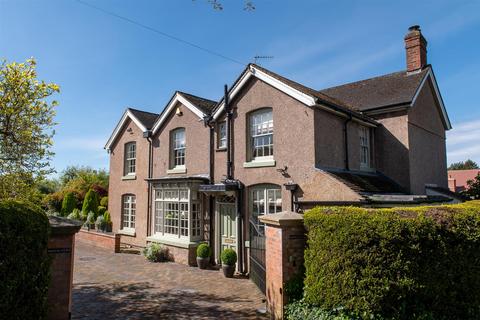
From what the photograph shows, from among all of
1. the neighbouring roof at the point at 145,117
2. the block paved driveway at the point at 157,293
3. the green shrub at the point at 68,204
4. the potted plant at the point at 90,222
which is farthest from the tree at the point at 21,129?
the green shrub at the point at 68,204

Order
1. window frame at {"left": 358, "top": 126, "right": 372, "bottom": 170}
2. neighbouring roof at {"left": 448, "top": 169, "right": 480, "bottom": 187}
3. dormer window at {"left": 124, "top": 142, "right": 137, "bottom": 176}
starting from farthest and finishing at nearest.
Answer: neighbouring roof at {"left": 448, "top": 169, "right": 480, "bottom": 187}
dormer window at {"left": 124, "top": 142, "right": 137, "bottom": 176}
window frame at {"left": 358, "top": 126, "right": 372, "bottom": 170}

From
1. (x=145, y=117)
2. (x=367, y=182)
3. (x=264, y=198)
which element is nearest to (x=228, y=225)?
(x=264, y=198)

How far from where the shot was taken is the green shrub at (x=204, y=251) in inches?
556

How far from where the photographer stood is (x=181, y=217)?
15.9 m

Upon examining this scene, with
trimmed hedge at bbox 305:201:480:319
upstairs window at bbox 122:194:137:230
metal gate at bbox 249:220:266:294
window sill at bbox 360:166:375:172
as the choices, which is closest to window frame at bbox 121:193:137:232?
upstairs window at bbox 122:194:137:230

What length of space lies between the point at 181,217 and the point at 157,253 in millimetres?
1956

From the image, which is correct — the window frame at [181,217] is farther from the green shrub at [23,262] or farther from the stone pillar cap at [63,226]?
the green shrub at [23,262]

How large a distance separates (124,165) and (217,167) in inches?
329

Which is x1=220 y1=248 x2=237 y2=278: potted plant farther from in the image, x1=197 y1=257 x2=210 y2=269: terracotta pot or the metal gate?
x1=197 y1=257 x2=210 y2=269: terracotta pot

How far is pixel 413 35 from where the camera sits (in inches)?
714

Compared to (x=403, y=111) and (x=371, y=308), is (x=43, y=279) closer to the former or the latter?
(x=371, y=308)

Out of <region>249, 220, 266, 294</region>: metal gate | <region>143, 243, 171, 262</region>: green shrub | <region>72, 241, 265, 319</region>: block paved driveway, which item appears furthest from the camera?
<region>143, 243, 171, 262</region>: green shrub

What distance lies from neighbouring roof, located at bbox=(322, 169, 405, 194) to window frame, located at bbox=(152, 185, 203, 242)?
639 cm

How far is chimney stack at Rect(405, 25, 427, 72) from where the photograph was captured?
58.7ft
